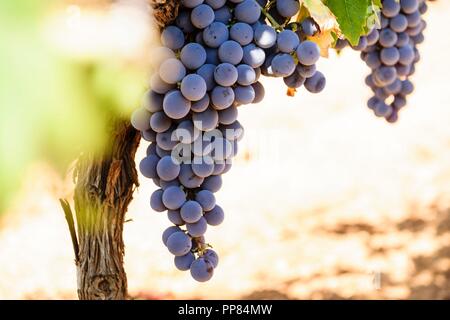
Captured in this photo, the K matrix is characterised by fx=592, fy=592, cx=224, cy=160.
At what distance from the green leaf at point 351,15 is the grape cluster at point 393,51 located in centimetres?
22

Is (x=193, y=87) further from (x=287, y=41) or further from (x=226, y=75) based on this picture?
(x=287, y=41)

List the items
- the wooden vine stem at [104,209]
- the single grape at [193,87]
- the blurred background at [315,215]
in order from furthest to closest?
the blurred background at [315,215], the wooden vine stem at [104,209], the single grape at [193,87]

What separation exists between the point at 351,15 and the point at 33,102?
774mm

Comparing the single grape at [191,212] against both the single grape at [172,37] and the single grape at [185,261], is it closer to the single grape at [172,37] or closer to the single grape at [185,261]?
the single grape at [185,261]

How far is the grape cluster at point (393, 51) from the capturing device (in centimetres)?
126

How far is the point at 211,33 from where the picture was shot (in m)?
0.86

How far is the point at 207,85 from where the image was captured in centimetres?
86

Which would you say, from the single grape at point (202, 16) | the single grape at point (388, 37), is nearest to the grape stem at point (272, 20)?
the single grape at point (202, 16)

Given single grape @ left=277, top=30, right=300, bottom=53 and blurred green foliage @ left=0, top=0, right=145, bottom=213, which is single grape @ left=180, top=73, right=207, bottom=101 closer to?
single grape @ left=277, top=30, right=300, bottom=53

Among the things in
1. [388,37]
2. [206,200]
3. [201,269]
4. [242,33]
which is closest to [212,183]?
[206,200]

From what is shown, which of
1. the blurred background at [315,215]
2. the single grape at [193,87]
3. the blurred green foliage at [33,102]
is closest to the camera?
the blurred green foliage at [33,102]
